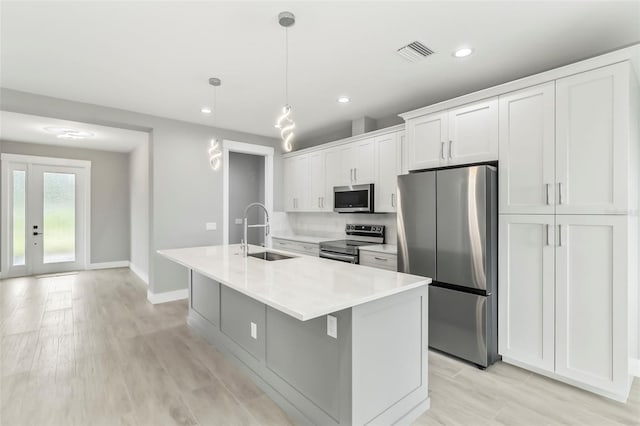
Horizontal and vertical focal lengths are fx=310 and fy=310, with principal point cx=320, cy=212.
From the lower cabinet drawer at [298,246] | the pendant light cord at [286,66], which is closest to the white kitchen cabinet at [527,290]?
Answer: the pendant light cord at [286,66]

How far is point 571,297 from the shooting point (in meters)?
2.33

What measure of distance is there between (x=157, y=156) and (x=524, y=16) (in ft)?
14.3

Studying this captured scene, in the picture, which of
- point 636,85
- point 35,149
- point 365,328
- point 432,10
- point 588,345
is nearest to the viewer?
point 365,328

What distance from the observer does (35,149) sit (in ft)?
20.4

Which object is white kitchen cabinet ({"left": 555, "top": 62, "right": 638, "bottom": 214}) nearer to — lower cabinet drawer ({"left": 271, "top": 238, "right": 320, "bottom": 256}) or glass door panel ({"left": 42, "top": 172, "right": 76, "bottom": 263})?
lower cabinet drawer ({"left": 271, "top": 238, "right": 320, "bottom": 256})

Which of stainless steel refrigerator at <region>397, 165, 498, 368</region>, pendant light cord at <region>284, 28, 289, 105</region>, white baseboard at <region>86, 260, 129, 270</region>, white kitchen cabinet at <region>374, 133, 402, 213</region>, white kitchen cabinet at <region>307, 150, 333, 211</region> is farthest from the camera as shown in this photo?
white baseboard at <region>86, 260, 129, 270</region>

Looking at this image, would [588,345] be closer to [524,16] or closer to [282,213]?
[524,16]

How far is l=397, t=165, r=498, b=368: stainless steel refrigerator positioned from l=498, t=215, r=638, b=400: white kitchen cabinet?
15cm

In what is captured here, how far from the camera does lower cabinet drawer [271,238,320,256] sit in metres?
4.54

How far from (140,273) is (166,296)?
83.4 inches

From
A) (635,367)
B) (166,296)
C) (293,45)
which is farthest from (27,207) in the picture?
(635,367)

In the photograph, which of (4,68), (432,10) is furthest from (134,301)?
(432,10)

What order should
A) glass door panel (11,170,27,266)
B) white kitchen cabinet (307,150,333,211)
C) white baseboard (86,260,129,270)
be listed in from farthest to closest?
white baseboard (86,260,129,270) → glass door panel (11,170,27,266) → white kitchen cabinet (307,150,333,211)

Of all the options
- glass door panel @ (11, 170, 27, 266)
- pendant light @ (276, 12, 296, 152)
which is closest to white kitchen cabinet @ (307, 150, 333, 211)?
pendant light @ (276, 12, 296, 152)
